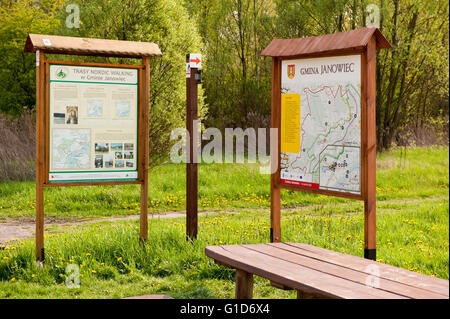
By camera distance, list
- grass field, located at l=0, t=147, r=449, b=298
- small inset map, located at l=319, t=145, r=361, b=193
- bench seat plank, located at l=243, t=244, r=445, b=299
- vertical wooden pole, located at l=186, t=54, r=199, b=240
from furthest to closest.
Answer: vertical wooden pole, located at l=186, t=54, r=199, b=240 → grass field, located at l=0, t=147, r=449, b=298 → small inset map, located at l=319, t=145, r=361, b=193 → bench seat plank, located at l=243, t=244, r=445, b=299

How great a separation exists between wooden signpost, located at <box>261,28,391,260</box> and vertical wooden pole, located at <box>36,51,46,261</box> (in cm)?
242

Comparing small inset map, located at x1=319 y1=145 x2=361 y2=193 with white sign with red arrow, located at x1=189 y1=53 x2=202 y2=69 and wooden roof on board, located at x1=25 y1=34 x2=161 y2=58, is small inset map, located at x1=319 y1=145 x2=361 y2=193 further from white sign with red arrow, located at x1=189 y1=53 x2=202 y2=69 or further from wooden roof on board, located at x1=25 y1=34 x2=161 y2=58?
wooden roof on board, located at x1=25 y1=34 x2=161 y2=58

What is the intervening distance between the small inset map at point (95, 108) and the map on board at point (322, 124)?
209 centimetres

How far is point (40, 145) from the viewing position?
637cm

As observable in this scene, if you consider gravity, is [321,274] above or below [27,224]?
above

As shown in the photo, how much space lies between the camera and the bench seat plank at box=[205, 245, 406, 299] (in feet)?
11.0

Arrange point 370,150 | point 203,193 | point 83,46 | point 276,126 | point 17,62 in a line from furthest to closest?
point 17,62 < point 203,193 < point 83,46 < point 276,126 < point 370,150

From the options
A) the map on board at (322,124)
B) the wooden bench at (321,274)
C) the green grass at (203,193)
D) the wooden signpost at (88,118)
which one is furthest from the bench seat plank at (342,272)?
the green grass at (203,193)

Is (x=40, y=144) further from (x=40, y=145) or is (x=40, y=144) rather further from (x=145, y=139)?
(x=145, y=139)

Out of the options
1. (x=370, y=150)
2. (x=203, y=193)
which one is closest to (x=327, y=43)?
(x=370, y=150)

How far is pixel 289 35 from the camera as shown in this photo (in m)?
21.2

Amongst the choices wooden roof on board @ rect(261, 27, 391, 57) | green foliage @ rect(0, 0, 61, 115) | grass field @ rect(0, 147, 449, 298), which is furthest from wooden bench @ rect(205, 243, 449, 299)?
green foliage @ rect(0, 0, 61, 115)

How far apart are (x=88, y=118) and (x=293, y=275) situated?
3621mm

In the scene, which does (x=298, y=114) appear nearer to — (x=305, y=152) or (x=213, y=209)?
(x=305, y=152)
